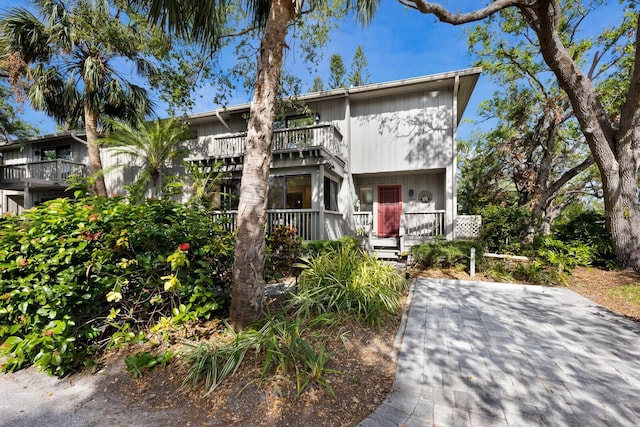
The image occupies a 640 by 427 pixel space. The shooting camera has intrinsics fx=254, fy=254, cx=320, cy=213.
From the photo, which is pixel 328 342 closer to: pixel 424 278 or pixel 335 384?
pixel 335 384

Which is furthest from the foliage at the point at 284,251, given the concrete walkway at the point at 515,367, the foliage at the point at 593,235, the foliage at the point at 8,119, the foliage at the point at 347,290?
the foliage at the point at 8,119

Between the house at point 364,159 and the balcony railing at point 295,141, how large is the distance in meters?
0.03

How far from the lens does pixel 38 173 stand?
1269cm

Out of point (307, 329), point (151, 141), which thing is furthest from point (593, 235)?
point (151, 141)

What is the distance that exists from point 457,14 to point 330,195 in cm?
618

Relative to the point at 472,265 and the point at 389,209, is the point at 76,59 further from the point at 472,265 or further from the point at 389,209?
the point at 472,265

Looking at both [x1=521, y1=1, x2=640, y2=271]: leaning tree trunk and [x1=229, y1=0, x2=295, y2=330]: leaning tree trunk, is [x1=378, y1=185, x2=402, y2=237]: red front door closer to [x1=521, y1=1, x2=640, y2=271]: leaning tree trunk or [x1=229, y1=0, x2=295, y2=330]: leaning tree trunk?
[x1=521, y1=1, x2=640, y2=271]: leaning tree trunk

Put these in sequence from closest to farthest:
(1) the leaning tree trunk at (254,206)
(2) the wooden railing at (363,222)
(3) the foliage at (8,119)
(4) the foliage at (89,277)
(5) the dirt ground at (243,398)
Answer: (5) the dirt ground at (243,398) → (4) the foliage at (89,277) → (1) the leaning tree trunk at (254,206) → (2) the wooden railing at (363,222) → (3) the foliage at (8,119)

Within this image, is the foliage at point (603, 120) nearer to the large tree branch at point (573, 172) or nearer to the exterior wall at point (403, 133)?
the exterior wall at point (403, 133)

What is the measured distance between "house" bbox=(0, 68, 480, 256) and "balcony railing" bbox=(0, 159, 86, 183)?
7339 millimetres

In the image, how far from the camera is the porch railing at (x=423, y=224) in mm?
9266

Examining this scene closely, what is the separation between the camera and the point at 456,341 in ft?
10.6

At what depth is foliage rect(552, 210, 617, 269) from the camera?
263 inches

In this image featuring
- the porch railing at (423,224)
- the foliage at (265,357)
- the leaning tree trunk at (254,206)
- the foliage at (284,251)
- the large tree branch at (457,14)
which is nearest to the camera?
the foliage at (265,357)
